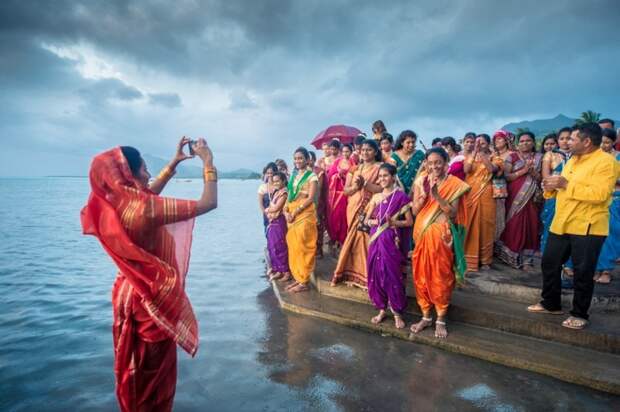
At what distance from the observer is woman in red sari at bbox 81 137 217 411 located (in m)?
1.86

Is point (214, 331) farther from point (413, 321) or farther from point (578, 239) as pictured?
point (578, 239)

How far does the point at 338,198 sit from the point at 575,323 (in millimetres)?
3578

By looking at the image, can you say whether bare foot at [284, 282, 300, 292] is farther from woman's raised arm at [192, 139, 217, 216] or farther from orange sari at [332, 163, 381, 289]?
woman's raised arm at [192, 139, 217, 216]

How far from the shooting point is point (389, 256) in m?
3.99

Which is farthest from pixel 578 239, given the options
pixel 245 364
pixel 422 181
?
pixel 245 364

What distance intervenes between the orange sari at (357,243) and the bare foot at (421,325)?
897 mm

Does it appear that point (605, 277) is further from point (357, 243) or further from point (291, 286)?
point (291, 286)

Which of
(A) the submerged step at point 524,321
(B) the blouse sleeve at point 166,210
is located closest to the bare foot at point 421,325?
(A) the submerged step at point 524,321

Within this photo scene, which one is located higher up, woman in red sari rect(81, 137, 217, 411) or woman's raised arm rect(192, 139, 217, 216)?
woman's raised arm rect(192, 139, 217, 216)

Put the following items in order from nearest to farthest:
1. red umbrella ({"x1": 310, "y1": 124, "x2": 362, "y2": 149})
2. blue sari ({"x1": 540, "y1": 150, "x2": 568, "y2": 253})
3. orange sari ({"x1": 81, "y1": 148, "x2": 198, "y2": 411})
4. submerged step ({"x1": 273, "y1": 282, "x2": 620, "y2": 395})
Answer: orange sari ({"x1": 81, "y1": 148, "x2": 198, "y2": 411}) → submerged step ({"x1": 273, "y1": 282, "x2": 620, "y2": 395}) → blue sari ({"x1": 540, "y1": 150, "x2": 568, "y2": 253}) → red umbrella ({"x1": 310, "y1": 124, "x2": 362, "y2": 149})

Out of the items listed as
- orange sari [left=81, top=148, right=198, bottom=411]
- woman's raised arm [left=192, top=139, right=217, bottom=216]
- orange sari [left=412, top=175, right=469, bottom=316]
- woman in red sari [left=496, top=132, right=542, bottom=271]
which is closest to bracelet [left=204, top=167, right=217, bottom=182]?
woman's raised arm [left=192, top=139, right=217, bottom=216]

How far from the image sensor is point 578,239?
348 centimetres

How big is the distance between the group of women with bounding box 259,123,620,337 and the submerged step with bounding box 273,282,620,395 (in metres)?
0.20

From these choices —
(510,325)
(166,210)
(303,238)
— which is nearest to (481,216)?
(510,325)
